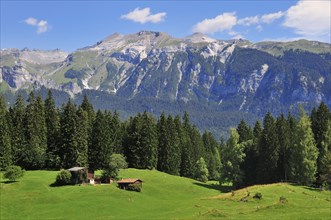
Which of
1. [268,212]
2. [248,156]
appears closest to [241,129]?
[248,156]

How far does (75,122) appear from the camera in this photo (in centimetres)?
11969

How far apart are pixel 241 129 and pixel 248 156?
82.8 ft

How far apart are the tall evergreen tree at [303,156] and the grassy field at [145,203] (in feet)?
38.2

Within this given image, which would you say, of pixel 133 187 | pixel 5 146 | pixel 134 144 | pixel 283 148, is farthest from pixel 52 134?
pixel 283 148

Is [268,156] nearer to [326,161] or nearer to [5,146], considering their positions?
[326,161]

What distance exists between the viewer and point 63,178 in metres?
96.6

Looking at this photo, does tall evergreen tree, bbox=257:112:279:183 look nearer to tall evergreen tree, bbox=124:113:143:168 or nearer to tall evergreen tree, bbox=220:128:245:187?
tall evergreen tree, bbox=220:128:245:187

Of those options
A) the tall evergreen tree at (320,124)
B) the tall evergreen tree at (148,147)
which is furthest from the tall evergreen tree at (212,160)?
the tall evergreen tree at (320,124)

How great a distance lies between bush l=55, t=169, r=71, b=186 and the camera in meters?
96.4

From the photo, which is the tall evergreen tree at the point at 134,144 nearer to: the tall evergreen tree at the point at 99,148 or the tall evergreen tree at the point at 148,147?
the tall evergreen tree at the point at 148,147

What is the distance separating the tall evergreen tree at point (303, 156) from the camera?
102875mm

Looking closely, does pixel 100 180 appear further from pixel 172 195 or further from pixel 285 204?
pixel 285 204

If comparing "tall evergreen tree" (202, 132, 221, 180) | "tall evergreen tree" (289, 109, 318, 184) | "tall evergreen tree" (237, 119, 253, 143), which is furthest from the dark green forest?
"tall evergreen tree" (202, 132, 221, 180)

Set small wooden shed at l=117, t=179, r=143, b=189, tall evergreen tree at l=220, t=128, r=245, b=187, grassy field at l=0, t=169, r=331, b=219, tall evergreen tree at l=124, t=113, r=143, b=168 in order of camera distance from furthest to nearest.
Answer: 1. tall evergreen tree at l=124, t=113, r=143, b=168
2. tall evergreen tree at l=220, t=128, r=245, b=187
3. small wooden shed at l=117, t=179, r=143, b=189
4. grassy field at l=0, t=169, r=331, b=219
